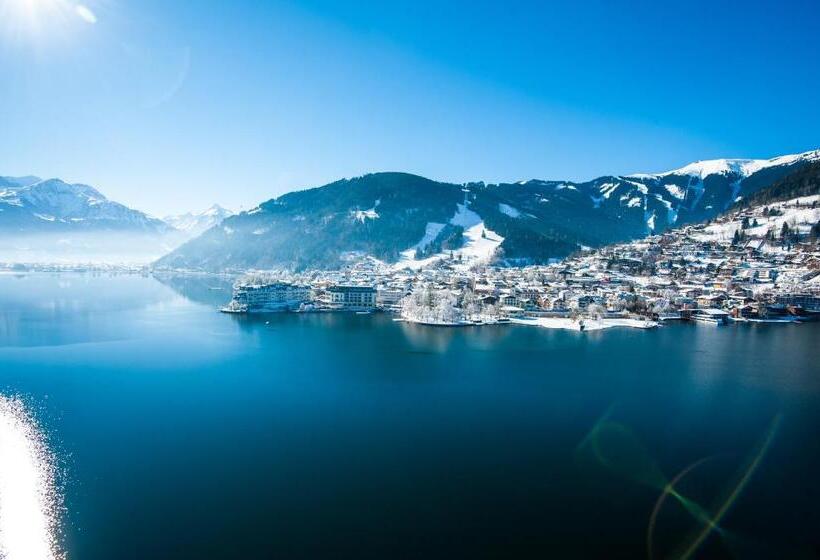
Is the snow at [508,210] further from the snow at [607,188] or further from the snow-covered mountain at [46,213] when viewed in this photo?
the snow-covered mountain at [46,213]

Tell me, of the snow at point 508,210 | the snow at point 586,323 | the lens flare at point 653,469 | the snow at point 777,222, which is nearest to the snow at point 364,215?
the snow at point 508,210

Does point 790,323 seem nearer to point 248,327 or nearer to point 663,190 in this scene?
point 248,327

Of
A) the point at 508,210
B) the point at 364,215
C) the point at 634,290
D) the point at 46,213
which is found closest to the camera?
the point at 634,290

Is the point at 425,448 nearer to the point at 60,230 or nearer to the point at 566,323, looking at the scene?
the point at 566,323

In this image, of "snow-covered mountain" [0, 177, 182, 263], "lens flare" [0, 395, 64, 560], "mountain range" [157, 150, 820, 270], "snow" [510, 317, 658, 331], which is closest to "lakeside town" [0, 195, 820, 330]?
"snow" [510, 317, 658, 331]

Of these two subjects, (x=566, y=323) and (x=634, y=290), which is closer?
(x=566, y=323)

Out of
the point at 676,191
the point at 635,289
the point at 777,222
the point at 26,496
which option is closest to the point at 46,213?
the point at 676,191
